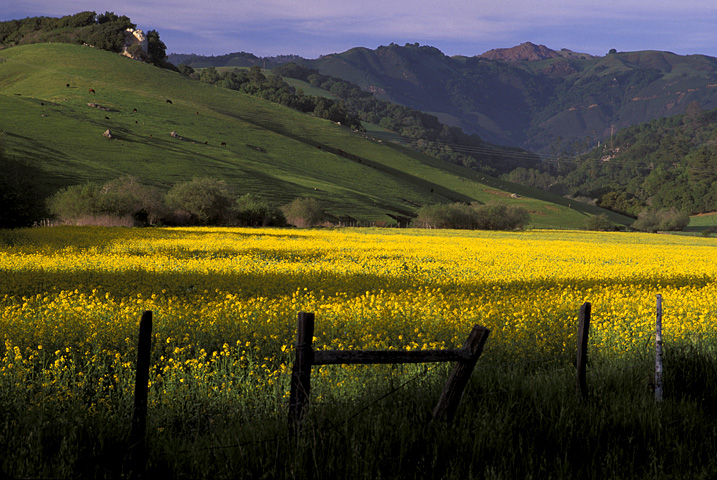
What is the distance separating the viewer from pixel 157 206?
51188 millimetres

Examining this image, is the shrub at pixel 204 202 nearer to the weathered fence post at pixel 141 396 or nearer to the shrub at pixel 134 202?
the shrub at pixel 134 202

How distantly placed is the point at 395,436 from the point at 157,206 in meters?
49.3

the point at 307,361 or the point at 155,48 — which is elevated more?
the point at 155,48

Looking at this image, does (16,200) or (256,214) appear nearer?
(16,200)

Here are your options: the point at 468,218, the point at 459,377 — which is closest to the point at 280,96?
the point at 468,218

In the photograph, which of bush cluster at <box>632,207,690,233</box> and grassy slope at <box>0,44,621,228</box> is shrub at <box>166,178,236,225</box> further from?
bush cluster at <box>632,207,690,233</box>

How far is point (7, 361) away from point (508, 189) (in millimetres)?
138624

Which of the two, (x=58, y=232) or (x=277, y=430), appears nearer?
(x=277, y=430)

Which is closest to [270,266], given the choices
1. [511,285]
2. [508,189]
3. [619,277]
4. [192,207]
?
[511,285]

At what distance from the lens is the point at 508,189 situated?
457ft

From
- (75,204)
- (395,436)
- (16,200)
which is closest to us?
(395,436)

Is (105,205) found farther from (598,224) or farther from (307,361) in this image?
(598,224)

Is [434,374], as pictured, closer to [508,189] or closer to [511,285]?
[511,285]

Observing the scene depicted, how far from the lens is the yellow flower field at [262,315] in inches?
274
